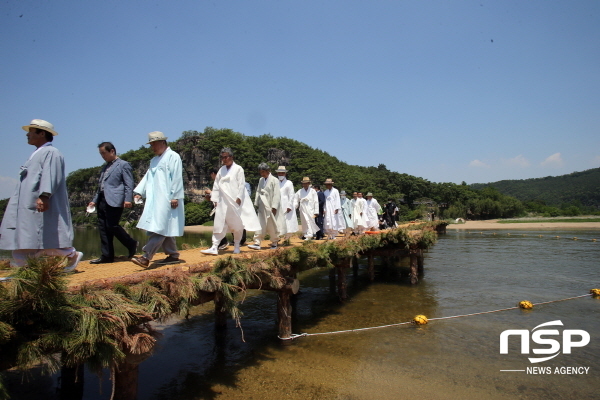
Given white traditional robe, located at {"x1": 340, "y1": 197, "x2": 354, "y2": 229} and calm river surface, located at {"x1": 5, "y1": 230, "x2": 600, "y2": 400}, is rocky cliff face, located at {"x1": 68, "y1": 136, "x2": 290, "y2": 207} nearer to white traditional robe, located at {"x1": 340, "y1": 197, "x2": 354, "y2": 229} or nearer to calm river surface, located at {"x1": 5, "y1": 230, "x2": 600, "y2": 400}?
white traditional robe, located at {"x1": 340, "y1": 197, "x2": 354, "y2": 229}

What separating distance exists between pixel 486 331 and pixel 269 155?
74.3 m

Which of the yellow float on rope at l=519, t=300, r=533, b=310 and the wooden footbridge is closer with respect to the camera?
the wooden footbridge

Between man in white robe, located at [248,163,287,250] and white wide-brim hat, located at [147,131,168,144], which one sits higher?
white wide-brim hat, located at [147,131,168,144]

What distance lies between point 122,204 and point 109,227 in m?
0.40

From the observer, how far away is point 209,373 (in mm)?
5816

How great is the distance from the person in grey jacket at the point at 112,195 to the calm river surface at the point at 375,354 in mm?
1912

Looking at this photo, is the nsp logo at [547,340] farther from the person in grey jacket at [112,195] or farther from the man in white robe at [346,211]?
the man in white robe at [346,211]

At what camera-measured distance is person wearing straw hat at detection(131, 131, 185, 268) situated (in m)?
5.39

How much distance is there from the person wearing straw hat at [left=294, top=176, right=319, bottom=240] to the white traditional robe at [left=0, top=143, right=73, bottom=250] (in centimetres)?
→ 675

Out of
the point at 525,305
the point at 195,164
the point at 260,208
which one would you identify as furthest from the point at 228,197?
the point at 195,164

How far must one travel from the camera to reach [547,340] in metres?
7.16

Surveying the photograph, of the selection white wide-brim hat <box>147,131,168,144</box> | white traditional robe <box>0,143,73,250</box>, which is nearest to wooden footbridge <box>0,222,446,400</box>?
white traditional robe <box>0,143,73,250</box>

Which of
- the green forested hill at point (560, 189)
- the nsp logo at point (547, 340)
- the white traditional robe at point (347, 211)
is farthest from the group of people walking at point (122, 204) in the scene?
the green forested hill at point (560, 189)

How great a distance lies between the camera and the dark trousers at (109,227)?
5.84 metres
